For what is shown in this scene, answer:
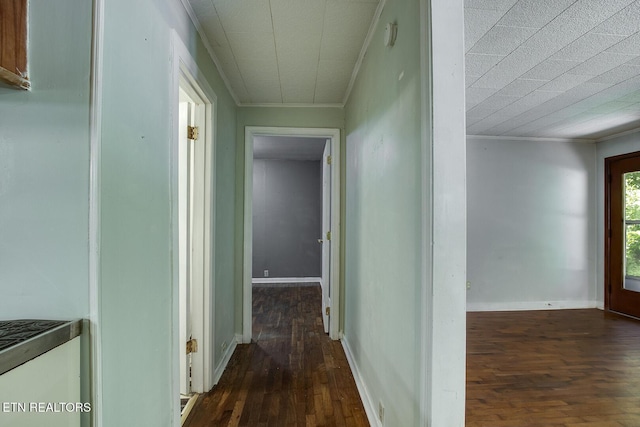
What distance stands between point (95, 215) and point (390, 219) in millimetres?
1153

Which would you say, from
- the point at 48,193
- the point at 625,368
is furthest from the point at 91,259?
the point at 625,368

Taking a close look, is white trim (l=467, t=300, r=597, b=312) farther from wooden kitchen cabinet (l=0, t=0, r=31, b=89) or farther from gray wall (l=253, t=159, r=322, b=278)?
wooden kitchen cabinet (l=0, t=0, r=31, b=89)

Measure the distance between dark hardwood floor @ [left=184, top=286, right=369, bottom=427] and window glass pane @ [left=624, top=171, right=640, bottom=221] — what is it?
14.0 feet

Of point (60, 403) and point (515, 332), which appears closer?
point (60, 403)

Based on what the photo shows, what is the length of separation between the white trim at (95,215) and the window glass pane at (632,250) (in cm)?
555

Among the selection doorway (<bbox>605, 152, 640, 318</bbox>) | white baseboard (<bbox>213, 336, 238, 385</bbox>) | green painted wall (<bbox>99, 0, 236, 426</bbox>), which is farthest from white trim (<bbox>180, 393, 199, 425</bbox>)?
doorway (<bbox>605, 152, 640, 318</bbox>)

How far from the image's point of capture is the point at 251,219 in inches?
111

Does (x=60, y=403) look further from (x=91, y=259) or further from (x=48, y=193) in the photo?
(x=48, y=193)

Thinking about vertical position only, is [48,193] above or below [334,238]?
above

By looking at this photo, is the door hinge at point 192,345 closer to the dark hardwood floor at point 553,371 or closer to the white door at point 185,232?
the white door at point 185,232

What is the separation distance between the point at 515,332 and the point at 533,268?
1257mm

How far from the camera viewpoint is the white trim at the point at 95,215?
0.79 meters

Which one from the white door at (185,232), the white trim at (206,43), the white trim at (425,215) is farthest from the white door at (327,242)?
the white trim at (425,215)

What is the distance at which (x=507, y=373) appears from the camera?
232cm
